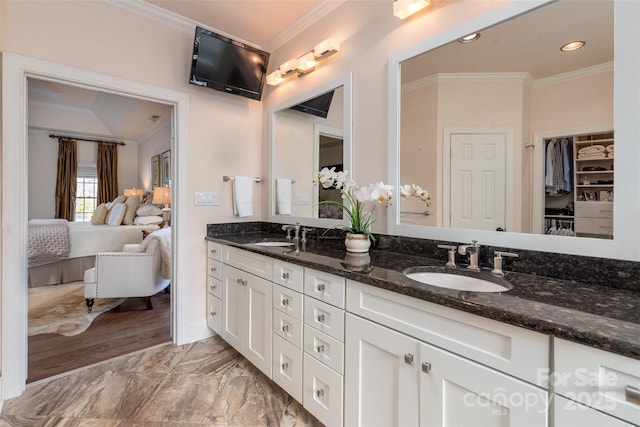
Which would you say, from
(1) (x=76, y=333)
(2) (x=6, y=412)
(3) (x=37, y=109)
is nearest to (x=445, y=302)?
(2) (x=6, y=412)

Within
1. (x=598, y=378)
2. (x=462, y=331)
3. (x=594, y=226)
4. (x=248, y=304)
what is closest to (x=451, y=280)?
(x=462, y=331)

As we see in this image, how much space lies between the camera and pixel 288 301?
61.4 inches

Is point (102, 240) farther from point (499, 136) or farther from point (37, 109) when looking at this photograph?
point (499, 136)

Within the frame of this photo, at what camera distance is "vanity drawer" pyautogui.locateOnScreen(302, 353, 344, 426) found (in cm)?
129

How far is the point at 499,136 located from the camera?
1321mm

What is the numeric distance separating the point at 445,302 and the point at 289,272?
856 mm

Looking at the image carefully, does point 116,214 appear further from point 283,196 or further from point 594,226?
point 594,226

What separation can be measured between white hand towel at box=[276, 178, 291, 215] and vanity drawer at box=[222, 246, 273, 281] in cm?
59

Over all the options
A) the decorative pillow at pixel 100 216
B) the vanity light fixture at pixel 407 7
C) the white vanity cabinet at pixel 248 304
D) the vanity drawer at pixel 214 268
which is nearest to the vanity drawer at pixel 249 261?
the white vanity cabinet at pixel 248 304

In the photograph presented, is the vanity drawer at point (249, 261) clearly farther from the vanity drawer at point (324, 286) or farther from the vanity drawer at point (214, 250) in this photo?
the vanity drawer at point (324, 286)

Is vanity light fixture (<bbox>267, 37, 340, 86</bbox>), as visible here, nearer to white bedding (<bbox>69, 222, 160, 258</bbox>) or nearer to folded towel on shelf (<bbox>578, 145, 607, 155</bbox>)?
folded towel on shelf (<bbox>578, 145, 607, 155</bbox>)

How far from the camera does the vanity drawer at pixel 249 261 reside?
1.72 m

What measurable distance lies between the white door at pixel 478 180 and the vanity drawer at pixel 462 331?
61 centimetres

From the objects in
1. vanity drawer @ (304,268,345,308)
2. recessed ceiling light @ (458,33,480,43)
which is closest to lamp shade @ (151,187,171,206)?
vanity drawer @ (304,268,345,308)
